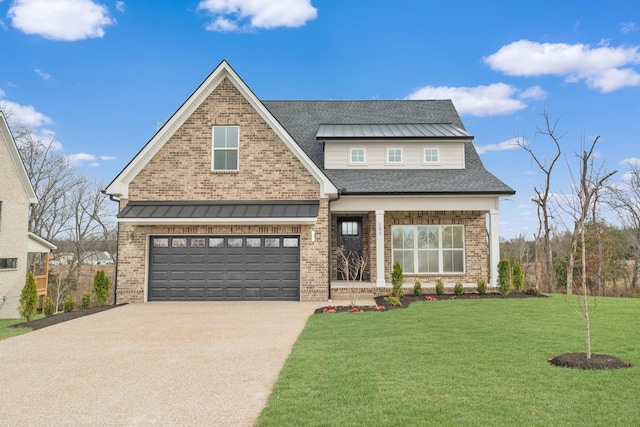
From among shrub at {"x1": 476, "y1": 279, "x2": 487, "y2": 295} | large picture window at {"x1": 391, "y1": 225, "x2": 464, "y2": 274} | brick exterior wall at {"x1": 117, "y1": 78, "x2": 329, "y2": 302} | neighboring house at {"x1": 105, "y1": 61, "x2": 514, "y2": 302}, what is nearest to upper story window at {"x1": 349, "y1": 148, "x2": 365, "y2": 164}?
neighboring house at {"x1": 105, "y1": 61, "x2": 514, "y2": 302}

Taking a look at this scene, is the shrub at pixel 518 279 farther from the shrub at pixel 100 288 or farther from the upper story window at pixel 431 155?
the shrub at pixel 100 288

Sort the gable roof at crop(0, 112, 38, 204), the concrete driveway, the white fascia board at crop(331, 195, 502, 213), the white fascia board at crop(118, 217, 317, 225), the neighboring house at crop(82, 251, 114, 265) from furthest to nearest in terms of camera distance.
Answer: the neighboring house at crop(82, 251, 114, 265), the gable roof at crop(0, 112, 38, 204), the white fascia board at crop(331, 195, 502, 213), the white fascia board at crop(118, 217, 317, 225), the concrete driveway

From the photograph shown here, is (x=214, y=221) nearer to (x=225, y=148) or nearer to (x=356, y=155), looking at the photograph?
(x=225, y=148)

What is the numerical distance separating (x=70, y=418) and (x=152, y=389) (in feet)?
3.60

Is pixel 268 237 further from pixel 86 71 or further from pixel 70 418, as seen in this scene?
pixel 86 71

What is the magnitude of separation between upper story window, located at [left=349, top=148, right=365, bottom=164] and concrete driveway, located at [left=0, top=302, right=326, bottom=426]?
8.40 m

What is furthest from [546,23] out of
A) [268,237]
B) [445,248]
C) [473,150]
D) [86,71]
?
[86,71]

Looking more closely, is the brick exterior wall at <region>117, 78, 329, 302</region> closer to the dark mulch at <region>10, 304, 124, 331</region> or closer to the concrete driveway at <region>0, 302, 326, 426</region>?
the dark mulch at <region>10, 304, 124, 331</region>

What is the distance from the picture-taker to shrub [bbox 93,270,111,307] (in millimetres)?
14250

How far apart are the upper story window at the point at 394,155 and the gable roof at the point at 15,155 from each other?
17.8 metres

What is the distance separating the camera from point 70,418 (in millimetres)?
4918

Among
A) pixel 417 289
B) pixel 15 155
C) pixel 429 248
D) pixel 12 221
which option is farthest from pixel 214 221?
pixel 15 155

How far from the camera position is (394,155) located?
61.0 ft

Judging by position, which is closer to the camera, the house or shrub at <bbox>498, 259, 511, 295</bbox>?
shrub at <bbox>498, 259, 511, 295</bbox>
